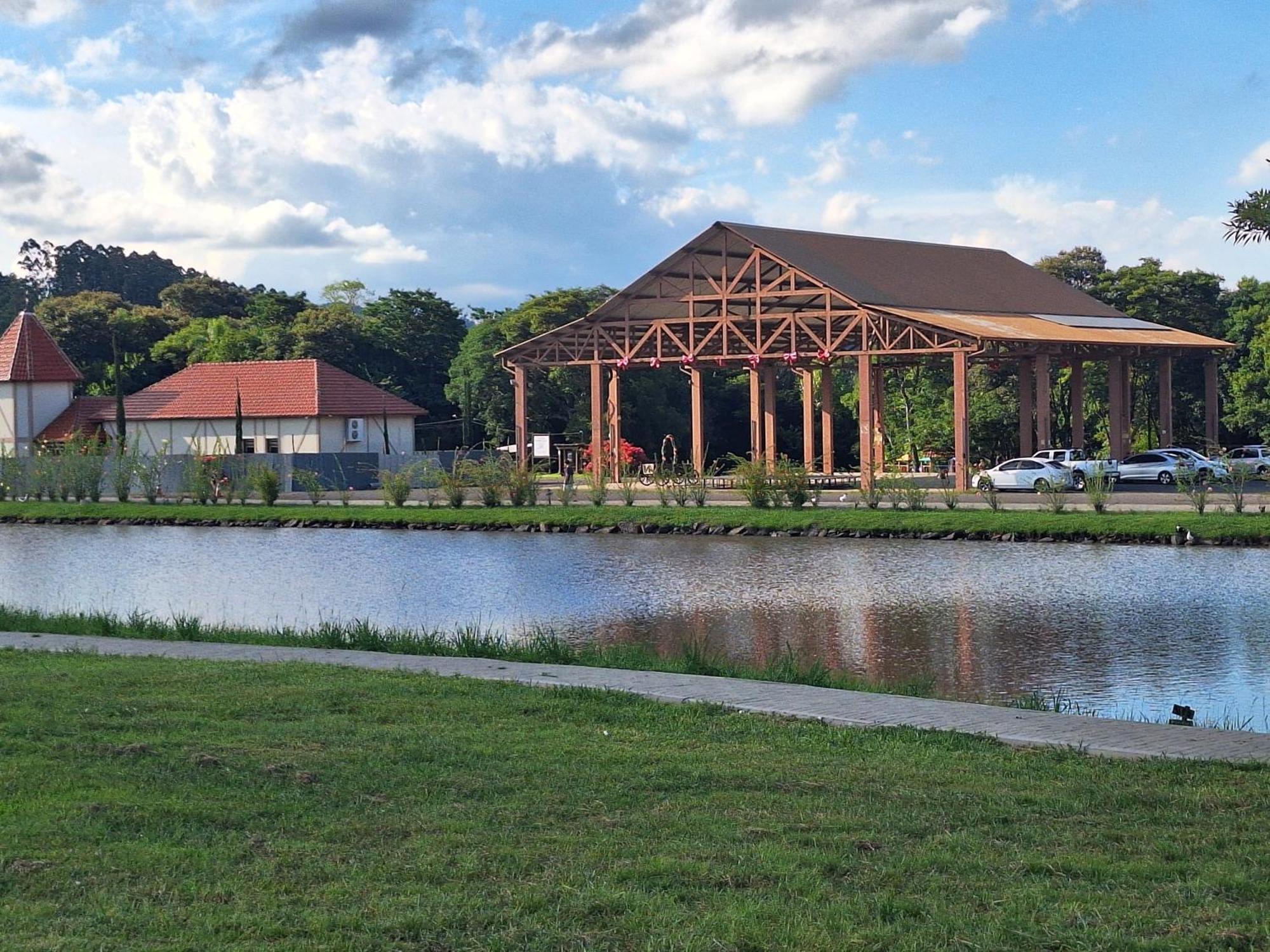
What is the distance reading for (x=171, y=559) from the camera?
3197 cm

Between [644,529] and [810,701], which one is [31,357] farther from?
[810,701]

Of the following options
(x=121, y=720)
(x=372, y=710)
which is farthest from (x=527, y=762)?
(x=121, y=720)

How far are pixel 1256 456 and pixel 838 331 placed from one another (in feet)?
46.5

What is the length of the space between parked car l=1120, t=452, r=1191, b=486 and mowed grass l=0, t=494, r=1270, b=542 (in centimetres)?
808

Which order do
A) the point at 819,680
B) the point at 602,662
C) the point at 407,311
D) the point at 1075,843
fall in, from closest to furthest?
the point at 1075,843
the point at 819,680
the point at 602,662
the point at 407,311

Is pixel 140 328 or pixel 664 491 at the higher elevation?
pixel 140 328

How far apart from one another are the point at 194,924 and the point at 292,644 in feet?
33.6

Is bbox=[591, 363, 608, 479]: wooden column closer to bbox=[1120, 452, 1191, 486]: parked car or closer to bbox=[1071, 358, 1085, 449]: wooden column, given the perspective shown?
bbox=[1071, 358, 1085, 449]: wooden column

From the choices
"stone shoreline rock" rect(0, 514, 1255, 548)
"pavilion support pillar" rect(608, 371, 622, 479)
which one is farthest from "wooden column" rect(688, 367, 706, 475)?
"stone shoreline rock" rect(0, 514, 1255, 548)

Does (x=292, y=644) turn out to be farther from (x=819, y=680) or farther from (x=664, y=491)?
(x=664, y=491)

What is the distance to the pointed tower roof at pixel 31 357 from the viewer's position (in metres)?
67.4

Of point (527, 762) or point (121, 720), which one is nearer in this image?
point (527, 762)

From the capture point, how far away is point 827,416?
53094 millimetres

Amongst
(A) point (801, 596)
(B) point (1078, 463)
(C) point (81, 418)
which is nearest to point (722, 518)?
(B) point (1078, 463)
